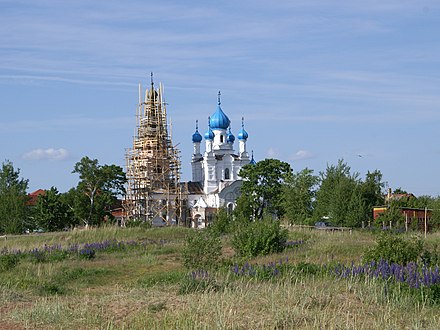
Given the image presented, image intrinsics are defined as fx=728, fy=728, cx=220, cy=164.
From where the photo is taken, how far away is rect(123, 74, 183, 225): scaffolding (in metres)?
66.5

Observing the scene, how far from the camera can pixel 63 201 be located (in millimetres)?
60500

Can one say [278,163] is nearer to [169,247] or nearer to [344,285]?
[169,247]

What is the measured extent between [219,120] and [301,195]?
93.6ft

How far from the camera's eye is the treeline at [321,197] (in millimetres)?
43031

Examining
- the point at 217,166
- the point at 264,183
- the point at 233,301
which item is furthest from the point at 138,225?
the point at 217,166

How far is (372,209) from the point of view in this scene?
4612 centimetres

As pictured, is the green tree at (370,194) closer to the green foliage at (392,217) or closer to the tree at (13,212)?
the green foliage at (392,217)

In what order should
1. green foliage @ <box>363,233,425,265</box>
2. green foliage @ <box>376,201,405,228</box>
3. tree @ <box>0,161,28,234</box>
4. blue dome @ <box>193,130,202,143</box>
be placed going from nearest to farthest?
green foliage @ <box>363,233,425,265</box> → green foliage @ <box>376,201,405,228</box> → tree @ <box>0,161,28,234</box> → blue dome @ <box>193,130,202,143</box>

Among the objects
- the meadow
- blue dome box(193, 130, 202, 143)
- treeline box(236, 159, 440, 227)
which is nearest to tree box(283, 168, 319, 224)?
treeline box(236, 159, 440, 227)

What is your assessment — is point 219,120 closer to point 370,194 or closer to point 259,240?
point 370,194

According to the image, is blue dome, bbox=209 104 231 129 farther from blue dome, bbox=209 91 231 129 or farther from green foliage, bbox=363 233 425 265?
green foliage, bbox=363 233 425 265

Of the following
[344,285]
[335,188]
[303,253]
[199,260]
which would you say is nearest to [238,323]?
[344,285]

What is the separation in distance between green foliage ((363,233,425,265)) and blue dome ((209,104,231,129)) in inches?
2589

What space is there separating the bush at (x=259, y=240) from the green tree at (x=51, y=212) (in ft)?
118
